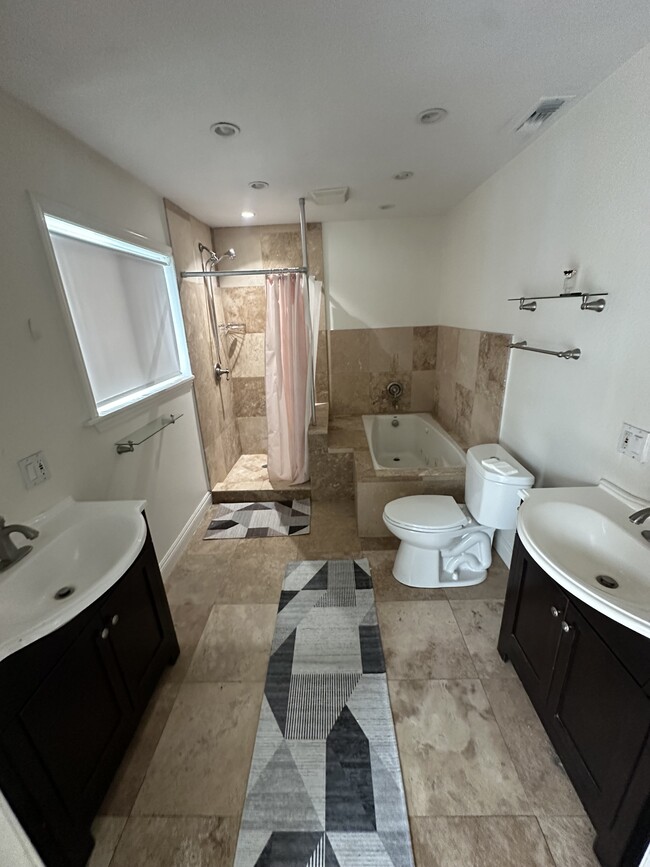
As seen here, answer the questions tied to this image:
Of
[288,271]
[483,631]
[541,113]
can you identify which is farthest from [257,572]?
[541,113]

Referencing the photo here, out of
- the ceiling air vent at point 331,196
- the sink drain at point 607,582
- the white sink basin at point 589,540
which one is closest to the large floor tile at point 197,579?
the white sink basin at point 589,540

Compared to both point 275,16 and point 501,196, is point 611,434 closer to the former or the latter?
point 501,196

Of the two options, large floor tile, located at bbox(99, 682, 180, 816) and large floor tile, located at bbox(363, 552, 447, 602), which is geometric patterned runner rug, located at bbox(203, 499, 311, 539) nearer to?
large floor tile, located at bbox(363, 552, 447, 602)

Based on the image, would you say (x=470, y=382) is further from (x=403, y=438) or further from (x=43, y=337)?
(x=43, y=337)

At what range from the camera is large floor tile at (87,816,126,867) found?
40.6 inches

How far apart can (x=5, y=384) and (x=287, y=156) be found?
1610 millimetres

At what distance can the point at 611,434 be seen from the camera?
1.32 m

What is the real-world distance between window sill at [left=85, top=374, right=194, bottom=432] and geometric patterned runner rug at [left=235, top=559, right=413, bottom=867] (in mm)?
1296

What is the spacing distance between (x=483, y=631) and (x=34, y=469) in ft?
6.79

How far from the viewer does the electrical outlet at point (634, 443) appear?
118 cm

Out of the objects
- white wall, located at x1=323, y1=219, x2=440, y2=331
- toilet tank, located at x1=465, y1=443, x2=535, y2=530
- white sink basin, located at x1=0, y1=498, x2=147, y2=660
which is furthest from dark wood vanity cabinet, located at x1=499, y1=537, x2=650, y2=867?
white wall, located at x1=323, y1=219, x2=440, y2=331

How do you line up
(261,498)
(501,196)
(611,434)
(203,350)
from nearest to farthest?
(611,434) < (501,196) < (203,350) < (261,498)

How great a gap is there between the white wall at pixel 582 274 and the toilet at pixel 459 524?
0.74 ft

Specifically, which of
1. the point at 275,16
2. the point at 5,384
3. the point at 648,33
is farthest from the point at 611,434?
the point at 5,384
